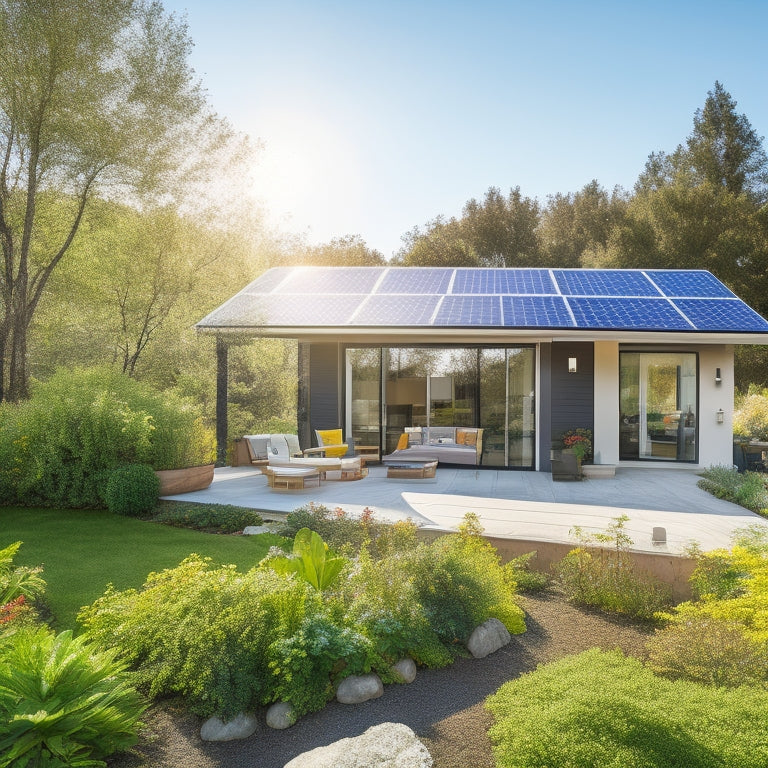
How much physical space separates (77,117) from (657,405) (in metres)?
12.2

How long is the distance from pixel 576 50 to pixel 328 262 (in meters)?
20.6

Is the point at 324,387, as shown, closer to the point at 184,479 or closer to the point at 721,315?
the point at 184,479

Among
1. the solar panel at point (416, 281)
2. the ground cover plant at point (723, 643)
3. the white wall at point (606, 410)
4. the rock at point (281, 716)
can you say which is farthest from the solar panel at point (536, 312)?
the rock at point (281, 716)

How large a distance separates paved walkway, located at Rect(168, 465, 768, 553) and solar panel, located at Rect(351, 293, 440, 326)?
9.71ft

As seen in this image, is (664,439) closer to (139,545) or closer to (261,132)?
(139,545)

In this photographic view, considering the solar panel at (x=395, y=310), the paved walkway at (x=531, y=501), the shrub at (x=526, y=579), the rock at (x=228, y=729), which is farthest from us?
the solar panel at (x=395, y=310)

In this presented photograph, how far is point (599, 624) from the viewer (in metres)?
5.07

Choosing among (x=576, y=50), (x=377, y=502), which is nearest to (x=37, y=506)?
(x=377, y=502)

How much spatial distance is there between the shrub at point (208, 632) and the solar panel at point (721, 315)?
9818mm

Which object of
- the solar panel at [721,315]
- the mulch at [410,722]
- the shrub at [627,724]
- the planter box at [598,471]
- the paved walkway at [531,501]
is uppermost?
the solar panel at [721,315]

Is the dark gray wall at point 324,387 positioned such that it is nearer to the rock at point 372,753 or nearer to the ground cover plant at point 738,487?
the ground cover plant at point 738,487

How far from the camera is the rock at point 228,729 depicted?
11.4 feet

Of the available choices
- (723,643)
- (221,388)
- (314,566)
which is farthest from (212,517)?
(723,643)

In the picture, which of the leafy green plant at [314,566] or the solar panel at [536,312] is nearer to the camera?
the leafy green plant at [314,566]
